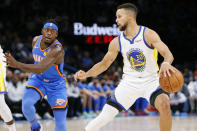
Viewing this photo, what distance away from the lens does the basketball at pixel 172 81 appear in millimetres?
3951

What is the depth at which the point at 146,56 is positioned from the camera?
443cm

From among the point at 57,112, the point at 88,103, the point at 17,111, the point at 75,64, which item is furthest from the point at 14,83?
the point at 57,112

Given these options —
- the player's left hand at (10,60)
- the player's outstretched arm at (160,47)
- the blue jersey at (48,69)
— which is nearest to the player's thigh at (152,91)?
the player's outstretched arm at (160,47)

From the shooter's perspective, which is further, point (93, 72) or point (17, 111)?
point (17, 111)

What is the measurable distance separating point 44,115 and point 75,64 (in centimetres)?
369

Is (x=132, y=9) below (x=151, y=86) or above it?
above

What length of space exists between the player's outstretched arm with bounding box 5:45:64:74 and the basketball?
1488mm

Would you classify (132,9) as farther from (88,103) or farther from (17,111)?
(88,103)

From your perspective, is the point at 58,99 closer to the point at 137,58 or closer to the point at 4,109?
the point at 4,109

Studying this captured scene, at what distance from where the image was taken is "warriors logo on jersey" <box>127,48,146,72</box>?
4438 mm

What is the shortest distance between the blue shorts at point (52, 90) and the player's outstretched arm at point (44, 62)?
386 mm

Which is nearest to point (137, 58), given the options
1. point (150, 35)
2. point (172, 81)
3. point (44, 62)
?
point (150, 35)

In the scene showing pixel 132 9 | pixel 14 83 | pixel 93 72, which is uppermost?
pixel 132 9

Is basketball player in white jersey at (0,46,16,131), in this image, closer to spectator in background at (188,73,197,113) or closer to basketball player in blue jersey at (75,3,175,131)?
basketball player in blue jersey at (75,3,175,131)
